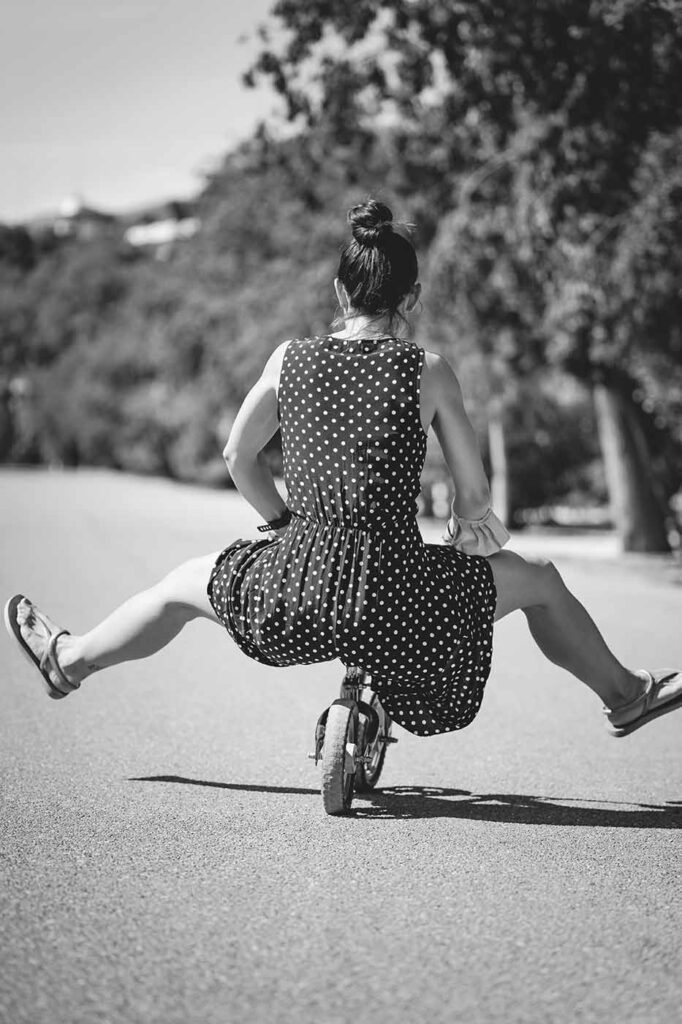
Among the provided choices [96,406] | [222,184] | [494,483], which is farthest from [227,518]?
[96,406]

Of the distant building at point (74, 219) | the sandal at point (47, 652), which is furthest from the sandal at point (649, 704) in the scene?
the distant building at point (74, 219)

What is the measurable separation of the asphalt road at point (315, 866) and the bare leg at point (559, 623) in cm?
44

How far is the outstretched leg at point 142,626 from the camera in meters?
3.99

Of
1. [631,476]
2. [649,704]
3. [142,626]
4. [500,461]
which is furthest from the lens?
[500,461]

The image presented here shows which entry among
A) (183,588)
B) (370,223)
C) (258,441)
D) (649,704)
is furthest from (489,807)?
(370,223)

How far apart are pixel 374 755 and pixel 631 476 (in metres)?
12.3

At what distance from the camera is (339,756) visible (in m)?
3.93

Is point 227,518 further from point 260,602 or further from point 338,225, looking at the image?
point 260,602

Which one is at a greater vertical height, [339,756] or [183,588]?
[183,588]

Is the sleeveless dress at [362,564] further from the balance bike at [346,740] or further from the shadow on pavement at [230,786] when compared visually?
the shadow on pavement at [230,786]

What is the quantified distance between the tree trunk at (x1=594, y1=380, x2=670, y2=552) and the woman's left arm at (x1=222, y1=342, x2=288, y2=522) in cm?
1232

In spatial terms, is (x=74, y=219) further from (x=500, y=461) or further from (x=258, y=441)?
(x=258, y=441)

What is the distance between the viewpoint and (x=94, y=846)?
368cm

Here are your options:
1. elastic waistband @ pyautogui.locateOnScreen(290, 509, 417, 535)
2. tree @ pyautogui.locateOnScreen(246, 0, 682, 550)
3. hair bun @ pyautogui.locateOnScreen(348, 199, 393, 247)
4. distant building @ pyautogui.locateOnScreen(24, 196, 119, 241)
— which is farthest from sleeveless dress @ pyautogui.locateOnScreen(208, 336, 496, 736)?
distant building @ pyautogui.locateOnScreen(24, 196, 119, 241)
